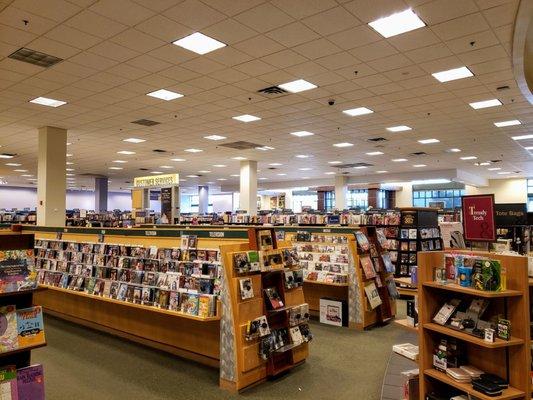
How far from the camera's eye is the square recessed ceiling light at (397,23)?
4.65 meters

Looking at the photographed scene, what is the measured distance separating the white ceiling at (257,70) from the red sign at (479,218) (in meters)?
2.12

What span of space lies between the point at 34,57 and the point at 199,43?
245 cm

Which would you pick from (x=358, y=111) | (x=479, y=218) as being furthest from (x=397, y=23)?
(x=358, y=111)

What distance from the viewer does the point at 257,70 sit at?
20.9 ft

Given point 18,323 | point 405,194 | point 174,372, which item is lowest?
point 174,372

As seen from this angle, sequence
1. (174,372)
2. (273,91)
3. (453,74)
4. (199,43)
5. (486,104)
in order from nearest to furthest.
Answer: (174,372) → (199,43) → (453,74) → (273,91) → (486,104)

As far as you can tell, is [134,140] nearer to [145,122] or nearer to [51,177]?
[145,122]

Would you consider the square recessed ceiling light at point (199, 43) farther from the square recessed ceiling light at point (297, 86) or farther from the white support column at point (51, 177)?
the white support column at point (51, 177)

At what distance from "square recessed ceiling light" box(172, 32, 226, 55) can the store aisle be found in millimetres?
3977

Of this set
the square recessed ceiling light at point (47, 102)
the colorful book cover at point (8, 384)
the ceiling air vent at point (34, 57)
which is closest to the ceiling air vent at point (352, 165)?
the square recessed ceiling light at point (47, 102)

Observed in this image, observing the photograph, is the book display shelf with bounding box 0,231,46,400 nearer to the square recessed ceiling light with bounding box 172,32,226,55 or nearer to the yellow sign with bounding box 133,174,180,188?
the square recessed ceiling light with bounding box 172,32,226,55

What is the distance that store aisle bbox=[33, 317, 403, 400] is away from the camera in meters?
4.04

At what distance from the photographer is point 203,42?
17.6ft

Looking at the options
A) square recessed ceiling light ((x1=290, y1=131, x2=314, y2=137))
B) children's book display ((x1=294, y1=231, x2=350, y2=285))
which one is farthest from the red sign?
square recessed ceiling light ((x1=290, y1=131, x2=314, y2=137))
